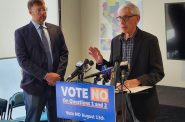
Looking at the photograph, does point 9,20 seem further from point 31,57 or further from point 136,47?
point 136,47

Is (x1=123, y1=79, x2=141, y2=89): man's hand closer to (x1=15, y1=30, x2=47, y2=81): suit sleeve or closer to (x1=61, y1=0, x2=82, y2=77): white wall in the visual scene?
(x1=15, y1=30, x2=47, y2=81): suit sleeve

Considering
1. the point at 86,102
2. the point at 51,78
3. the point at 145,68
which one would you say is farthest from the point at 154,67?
the point at 51,78

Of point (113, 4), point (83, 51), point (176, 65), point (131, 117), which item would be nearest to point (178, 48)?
point (176, 65)

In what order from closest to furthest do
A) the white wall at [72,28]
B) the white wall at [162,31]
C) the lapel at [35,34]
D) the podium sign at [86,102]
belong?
the podium sign at [86,102] < the lapel at [35,34] < the white wall at [162,31] < the white wall at [72,28]

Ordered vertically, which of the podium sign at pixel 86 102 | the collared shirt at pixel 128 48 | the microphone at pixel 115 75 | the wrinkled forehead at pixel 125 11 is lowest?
the podium sign at pixel 86 102

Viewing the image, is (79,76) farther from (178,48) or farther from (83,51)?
(83,51)

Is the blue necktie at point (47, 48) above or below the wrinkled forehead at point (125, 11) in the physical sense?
below

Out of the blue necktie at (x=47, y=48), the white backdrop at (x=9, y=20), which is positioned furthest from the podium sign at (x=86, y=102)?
the white backdrop at (x=9, y=20)

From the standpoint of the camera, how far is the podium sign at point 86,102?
1602 mm

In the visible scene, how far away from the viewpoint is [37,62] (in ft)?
9.23

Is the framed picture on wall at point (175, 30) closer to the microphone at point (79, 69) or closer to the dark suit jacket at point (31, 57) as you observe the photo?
the dark suit jacket at point (31, 57)

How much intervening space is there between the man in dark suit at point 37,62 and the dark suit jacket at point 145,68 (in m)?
0.78

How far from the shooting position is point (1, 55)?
4.11 m

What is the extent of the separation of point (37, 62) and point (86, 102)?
1.25 metres
